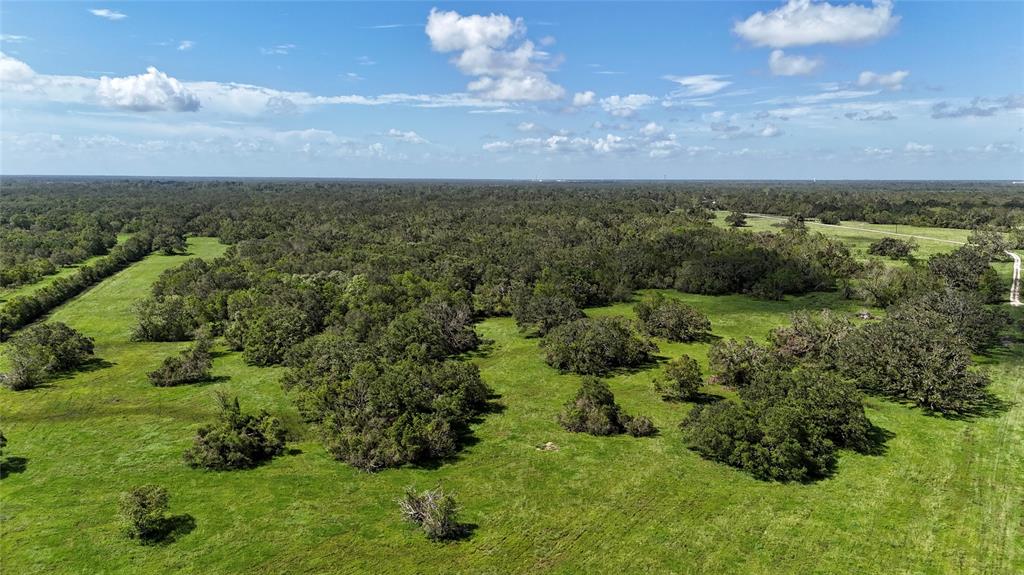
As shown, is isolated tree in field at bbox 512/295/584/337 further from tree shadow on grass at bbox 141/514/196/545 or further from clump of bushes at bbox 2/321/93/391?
clump of bushes at bbox 2/321/93/391

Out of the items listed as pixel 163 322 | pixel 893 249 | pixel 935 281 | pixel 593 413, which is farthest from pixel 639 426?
pixel 893 249

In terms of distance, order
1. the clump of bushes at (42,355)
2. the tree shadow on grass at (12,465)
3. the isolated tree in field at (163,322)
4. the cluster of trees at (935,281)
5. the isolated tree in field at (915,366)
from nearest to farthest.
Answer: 1. the tree shadow on grass at (12,465)
2. the isolated tree in field at (915,366)
3. the clump of bushes at (42,355)
4. the isolated tree in field at (163,322)
5. the cluster of trees at (935,281)

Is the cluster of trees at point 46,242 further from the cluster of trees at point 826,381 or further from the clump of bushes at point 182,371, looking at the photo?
the cluster of trees at point 826,381

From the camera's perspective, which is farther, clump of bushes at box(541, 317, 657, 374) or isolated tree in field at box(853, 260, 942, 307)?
isolated tree in field at box(853, 260, 942, 307)

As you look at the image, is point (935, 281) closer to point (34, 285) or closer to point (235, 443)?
point (235, 443)

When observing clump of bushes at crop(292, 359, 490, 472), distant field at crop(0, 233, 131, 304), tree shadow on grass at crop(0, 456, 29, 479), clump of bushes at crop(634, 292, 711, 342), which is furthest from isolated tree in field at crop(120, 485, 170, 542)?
distant field at crop(0, 233, 131, 304)

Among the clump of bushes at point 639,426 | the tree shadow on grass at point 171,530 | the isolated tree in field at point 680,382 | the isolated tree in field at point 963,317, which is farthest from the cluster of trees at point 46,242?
the isolated tree in field at point 963,317
